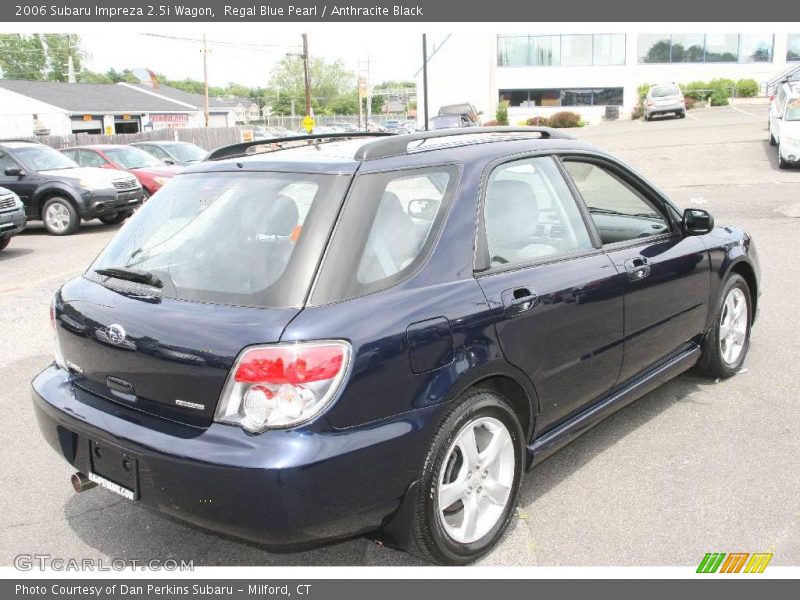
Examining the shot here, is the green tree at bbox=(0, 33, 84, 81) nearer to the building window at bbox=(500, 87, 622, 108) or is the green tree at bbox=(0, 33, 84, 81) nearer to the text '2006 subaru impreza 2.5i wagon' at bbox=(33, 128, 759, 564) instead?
the building window at bbox=(500, 87, 622, 108)

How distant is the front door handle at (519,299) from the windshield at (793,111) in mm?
17600

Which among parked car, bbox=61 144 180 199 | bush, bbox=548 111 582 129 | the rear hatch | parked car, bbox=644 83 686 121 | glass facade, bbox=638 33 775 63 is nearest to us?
the rear hatch

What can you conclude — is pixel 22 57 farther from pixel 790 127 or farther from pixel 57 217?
pixel 790 127

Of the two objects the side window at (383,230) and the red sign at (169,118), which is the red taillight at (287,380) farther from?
the red sign at (169,118)

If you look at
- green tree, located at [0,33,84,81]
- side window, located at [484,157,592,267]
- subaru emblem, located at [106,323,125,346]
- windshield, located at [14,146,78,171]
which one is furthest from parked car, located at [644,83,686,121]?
green tree, located at [0,33,84,81]

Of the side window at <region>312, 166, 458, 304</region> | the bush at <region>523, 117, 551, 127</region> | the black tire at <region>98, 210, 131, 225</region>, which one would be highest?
the bush at <region>523, 117, 551, 127</region>

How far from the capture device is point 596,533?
3.41m

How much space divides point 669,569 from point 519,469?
2.37 feet

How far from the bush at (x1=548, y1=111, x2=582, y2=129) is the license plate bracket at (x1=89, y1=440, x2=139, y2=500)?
50.2 m

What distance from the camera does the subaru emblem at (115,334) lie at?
296 cm

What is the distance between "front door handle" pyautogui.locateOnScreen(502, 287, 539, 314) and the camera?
325 cm

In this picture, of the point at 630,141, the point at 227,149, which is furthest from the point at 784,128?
the point at 227,149

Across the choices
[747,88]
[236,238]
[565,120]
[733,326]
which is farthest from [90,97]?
[236,238]

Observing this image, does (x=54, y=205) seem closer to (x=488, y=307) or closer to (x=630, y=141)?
(x=488, y=307)
